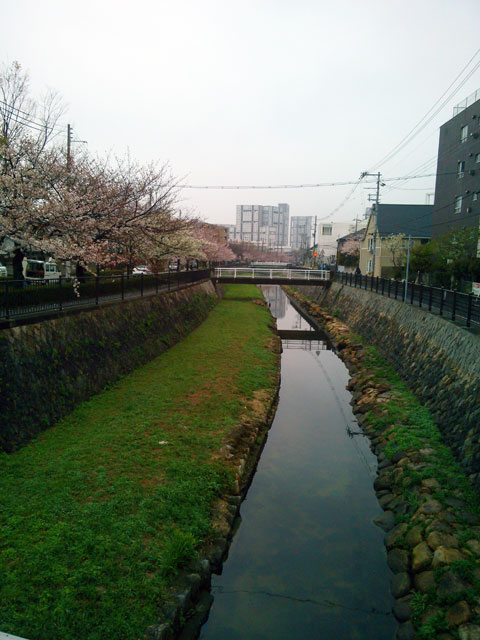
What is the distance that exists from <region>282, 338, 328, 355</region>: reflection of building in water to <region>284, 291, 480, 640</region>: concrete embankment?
13430 mm

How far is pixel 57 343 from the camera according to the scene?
11.8 meters

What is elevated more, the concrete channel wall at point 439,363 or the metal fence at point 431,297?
the metal fence at point 431,297

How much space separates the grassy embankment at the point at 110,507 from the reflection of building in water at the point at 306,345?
47.8 feet

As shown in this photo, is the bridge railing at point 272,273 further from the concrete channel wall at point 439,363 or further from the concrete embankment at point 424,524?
the concrete embankment at point 424,524

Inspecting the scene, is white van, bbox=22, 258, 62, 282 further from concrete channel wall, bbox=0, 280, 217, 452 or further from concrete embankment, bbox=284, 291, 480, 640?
concrete embankment, bbox=284, 291, 480, 640

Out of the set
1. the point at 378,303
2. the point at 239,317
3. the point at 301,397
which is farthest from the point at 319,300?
the point at 301,397

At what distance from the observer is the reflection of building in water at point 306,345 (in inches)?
1099

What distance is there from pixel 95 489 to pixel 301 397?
11026mm

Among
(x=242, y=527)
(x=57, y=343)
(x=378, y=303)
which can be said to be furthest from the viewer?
(x=378, y=303)

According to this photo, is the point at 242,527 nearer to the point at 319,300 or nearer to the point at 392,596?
the point at 392,596

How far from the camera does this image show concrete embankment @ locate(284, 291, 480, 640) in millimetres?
6133

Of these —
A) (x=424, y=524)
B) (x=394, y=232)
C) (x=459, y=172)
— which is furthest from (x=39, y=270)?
(x=394, y=232)

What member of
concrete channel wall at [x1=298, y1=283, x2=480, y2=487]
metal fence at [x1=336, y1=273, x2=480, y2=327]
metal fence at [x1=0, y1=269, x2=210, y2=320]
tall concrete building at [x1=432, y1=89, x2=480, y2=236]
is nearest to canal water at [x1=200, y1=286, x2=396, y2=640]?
concrete channel wall at [x1=298, y1=283, x2=480, y2=487]

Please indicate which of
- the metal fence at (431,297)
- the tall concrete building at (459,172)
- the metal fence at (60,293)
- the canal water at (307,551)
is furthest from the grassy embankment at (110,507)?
the tall concrete building at (459,172)
